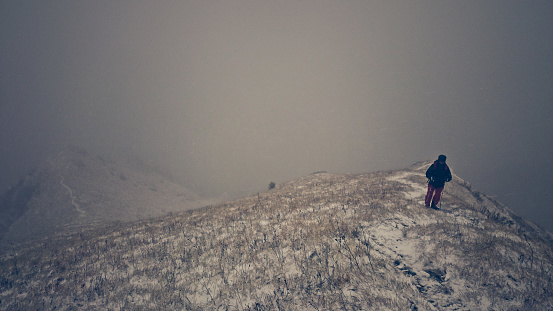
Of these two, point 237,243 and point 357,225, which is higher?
point 357,225

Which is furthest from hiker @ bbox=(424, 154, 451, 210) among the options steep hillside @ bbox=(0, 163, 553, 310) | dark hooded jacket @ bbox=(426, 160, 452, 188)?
steep hillside @ bbox=(0, 163, 553, 310)

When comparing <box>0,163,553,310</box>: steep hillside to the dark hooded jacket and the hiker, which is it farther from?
the dark hooded jacket

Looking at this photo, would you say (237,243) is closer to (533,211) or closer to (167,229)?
(167,229)

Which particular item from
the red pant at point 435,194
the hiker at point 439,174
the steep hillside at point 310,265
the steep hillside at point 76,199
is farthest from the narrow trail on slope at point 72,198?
A: the hiker at point 439,174

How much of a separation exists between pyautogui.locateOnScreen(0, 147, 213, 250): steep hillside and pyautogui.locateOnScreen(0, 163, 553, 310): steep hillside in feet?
67.6

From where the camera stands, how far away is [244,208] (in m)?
16.8

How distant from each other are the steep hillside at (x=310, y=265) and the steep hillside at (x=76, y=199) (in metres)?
20.6

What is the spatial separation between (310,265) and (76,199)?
53270 mm

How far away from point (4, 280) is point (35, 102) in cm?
26171

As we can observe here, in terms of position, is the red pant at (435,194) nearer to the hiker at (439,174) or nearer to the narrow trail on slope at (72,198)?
the hiker at (439,174)

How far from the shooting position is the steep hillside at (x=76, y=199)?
32344 millimetres

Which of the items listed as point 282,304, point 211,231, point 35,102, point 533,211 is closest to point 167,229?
point 211,231

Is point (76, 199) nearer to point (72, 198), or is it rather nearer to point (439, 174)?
point (72, 198)

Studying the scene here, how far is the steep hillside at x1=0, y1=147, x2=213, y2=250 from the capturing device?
106ft
